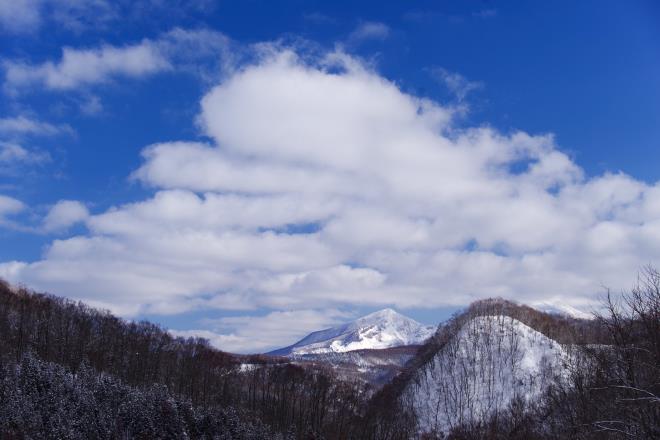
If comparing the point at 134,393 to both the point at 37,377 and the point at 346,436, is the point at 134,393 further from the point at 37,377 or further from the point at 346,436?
the point at 346,436

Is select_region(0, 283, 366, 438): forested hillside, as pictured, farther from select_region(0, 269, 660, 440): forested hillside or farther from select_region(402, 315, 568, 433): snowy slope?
select_region(402, 315, 568, 433): snowy slope

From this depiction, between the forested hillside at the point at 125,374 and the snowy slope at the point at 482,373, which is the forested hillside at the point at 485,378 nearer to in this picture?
the snowy slope at the point at 482,373

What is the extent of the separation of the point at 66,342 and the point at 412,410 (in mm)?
75960

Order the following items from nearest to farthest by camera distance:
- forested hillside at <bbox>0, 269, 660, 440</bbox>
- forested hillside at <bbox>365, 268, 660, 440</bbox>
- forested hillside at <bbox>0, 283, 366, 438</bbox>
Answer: forested hillside at <bbox>0, 269, 660, 440</bbox>, forested hillside at <bbox>0, 283, 366, 438</bbox>, forested hillside at <bbox>365, 268, 660, 440</bbox>

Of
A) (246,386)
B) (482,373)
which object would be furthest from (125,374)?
(482,373)

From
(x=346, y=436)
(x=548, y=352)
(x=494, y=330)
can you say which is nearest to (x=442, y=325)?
(x=494, y=330)

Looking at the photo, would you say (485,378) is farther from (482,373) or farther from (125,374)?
(125,374)

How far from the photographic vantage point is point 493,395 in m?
118

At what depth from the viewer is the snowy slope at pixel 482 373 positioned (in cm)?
11575

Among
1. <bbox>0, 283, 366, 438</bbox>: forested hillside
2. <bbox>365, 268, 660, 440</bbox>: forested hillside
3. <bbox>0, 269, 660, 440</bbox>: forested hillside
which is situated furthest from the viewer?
<bbox>365, 268, 660, 440</bbox>: forested hillside

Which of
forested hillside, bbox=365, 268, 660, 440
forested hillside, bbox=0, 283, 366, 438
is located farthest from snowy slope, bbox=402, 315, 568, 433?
forested hillside, bbox=0, 283, 366, 438

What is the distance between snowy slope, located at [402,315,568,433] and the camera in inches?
4557

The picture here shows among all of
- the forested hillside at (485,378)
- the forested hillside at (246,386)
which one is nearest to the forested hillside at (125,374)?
the forested hillside at (246,386)

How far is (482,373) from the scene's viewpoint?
123m
